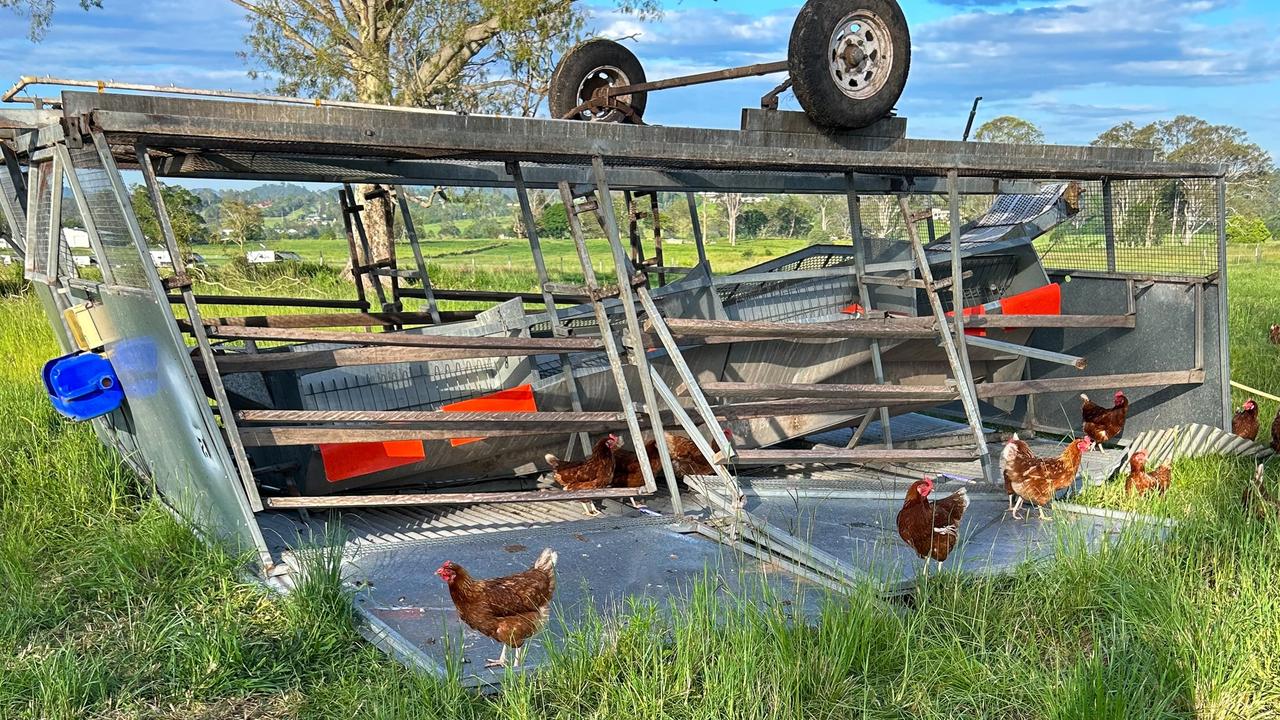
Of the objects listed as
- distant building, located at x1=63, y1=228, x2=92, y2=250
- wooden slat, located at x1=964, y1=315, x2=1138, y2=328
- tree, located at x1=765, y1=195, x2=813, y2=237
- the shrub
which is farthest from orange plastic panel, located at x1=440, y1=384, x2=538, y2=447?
tree, located at x1=765, y1=195, x2=813, y2=237

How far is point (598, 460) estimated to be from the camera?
608 cm

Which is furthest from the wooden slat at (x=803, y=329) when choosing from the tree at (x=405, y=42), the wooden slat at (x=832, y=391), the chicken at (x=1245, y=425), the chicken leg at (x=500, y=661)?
the tree at (x=405, y=42)

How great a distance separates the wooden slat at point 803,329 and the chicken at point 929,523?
4.50 feet

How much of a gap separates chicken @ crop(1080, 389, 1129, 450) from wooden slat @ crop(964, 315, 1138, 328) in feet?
1.92

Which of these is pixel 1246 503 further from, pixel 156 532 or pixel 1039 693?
pixel 156 532

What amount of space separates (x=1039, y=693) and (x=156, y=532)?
4129 mm

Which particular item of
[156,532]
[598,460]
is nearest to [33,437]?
[156,532]

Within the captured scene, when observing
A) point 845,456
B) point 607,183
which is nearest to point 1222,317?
point 845,456

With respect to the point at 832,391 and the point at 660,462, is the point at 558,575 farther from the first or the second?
the point at 832,391

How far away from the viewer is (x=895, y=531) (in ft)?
18.4

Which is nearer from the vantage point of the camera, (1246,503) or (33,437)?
(1246,503)

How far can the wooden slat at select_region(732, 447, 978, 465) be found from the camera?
220 inches

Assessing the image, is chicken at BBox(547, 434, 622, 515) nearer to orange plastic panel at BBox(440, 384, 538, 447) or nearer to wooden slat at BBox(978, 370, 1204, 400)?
orange plastic panel at BBox(440, 384, 538, 447)

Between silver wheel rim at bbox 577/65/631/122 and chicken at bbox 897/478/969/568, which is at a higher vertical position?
silver wheel rim at bbox 577/65/631/122
